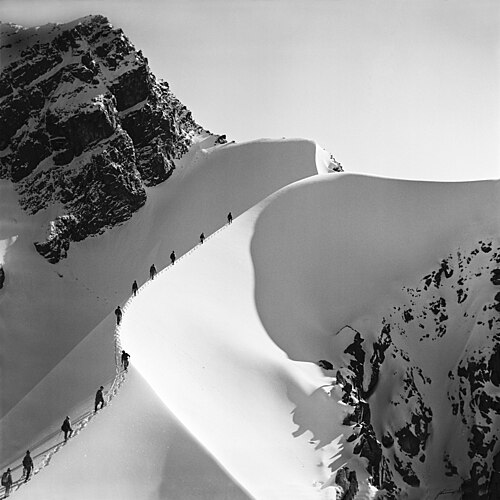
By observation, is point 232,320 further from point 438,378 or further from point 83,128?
point 83,128

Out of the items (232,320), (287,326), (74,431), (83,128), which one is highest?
(74,431)

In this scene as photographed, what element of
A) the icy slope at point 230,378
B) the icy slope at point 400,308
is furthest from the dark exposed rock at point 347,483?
the icy slope at point 400,308

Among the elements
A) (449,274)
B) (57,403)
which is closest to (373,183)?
(449,274)

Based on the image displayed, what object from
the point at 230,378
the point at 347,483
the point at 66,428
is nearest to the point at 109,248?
the point at 230,378

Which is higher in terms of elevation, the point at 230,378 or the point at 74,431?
the point at 74,431

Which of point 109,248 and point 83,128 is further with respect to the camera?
point 83,128

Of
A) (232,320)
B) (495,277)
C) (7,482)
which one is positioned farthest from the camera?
(495,277)
